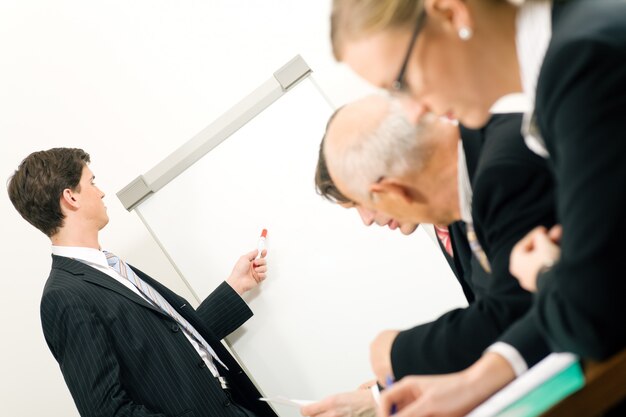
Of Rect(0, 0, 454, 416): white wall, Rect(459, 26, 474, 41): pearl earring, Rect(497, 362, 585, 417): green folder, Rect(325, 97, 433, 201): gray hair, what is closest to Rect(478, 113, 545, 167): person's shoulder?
Rect(325, 97, 433, 201): gray hair

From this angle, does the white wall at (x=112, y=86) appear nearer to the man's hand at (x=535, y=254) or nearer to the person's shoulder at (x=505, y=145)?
the person's shoulder at (x=505, y=145)

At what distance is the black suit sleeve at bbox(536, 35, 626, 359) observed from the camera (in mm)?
702

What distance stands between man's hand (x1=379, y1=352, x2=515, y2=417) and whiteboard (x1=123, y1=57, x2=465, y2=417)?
1.24m

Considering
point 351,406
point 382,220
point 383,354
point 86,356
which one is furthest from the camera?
point 86,356

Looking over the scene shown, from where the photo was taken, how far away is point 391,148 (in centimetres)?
116

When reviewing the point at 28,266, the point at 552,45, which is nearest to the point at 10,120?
the point at 28,266

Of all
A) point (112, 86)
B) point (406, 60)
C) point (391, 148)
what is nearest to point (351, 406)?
point (391, 148)

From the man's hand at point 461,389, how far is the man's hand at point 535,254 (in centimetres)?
11

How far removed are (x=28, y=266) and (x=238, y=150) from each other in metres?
0.96

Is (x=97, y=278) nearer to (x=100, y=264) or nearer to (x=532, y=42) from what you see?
(x=100, y=264)

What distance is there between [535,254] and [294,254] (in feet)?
4.69

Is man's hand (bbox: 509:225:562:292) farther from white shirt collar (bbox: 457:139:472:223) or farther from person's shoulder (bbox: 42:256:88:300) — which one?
person's shoulder (bbox: 42:256:88:300)

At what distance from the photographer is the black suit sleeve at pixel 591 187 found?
0.70 metres

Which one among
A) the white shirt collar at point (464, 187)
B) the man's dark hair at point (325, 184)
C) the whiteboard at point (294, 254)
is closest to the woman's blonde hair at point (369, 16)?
the white shirt collar at point (464, 187)
